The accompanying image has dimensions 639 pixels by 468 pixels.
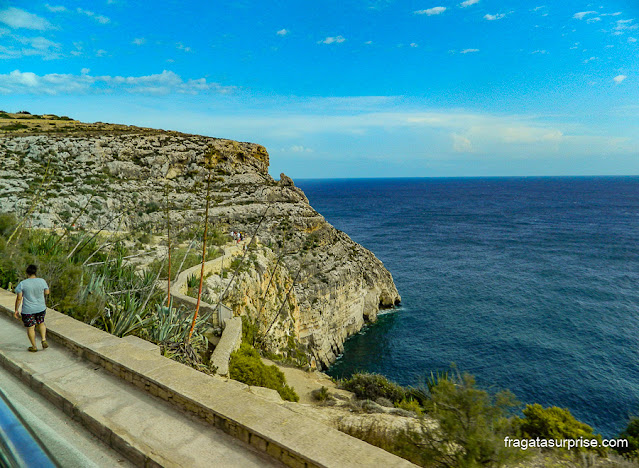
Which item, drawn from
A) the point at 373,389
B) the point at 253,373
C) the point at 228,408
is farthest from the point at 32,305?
→ the point at 373,389

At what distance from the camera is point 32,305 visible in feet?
18.8

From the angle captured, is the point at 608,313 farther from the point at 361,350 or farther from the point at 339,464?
the point at 339,464

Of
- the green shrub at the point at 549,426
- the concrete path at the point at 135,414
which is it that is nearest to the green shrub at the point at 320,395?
the green shrub at the point at 549,426

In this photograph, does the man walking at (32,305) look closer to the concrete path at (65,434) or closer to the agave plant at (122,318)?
the concrete path at (65,434)

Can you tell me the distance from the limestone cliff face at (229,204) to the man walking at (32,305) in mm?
16521

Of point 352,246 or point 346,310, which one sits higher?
point 352,246

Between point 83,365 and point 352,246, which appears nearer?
point 83,365

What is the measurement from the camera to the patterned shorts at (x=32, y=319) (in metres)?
5.65

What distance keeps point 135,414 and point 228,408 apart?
3.88ft

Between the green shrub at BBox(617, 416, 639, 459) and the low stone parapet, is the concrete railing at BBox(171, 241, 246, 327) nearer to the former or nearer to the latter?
the low stone parapet

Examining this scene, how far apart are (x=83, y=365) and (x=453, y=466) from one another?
5.21 m

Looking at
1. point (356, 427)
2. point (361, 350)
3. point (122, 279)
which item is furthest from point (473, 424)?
point (361, 350)

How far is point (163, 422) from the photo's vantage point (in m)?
4.36

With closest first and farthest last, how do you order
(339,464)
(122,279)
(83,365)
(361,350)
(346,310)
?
(339,464) → (83,365) → (122,279) → (361,350) → (346,310)
